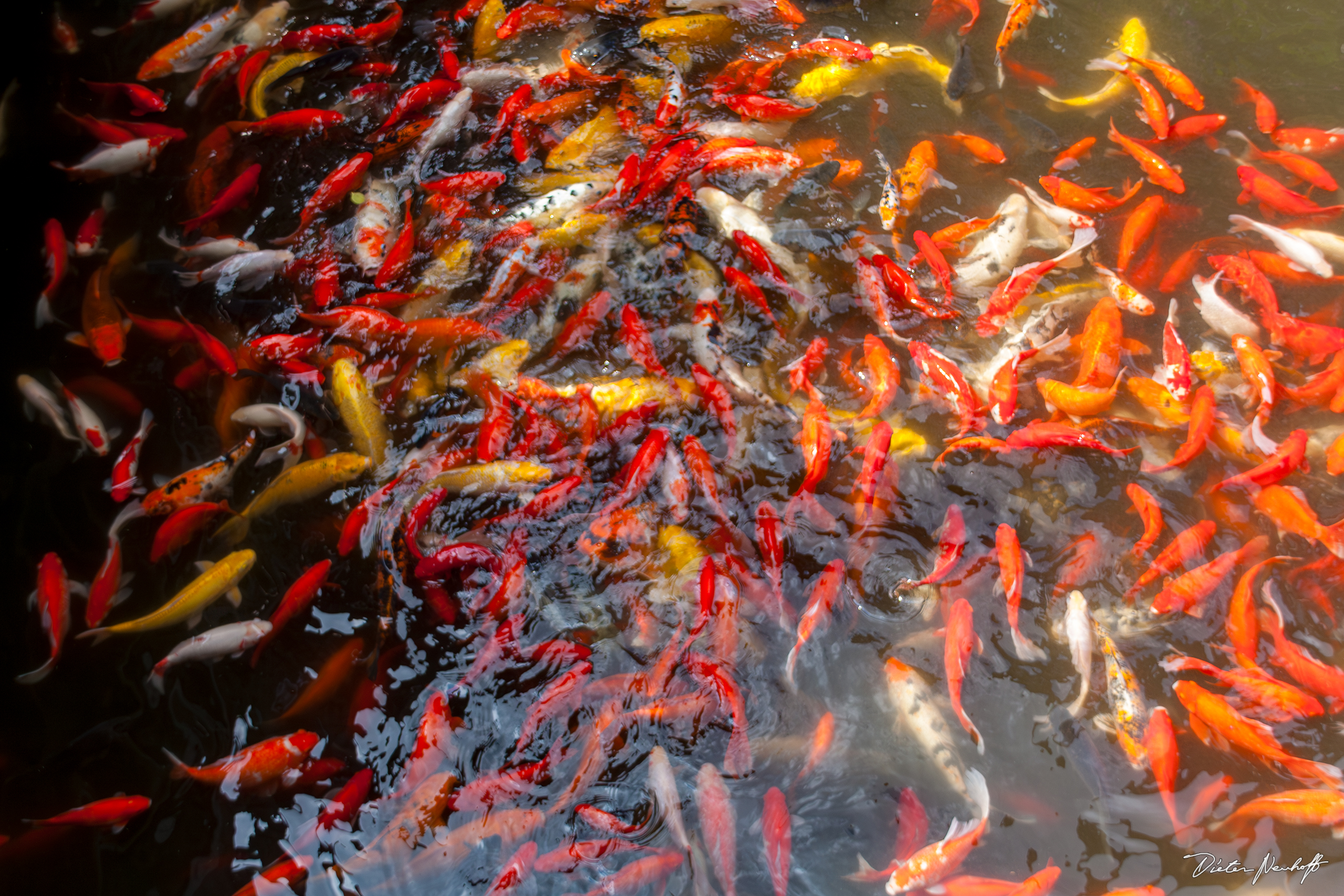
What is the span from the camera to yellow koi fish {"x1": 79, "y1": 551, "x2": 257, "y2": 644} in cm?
253

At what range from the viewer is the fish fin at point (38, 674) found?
8.00 ft

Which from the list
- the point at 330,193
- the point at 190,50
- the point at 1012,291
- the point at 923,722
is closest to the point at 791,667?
the point at 923,722

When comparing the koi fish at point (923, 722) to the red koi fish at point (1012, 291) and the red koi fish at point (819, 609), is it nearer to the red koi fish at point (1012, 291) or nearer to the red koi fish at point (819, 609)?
the red koi fish at point (819, 609)

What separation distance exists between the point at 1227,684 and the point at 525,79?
4199 millimetres

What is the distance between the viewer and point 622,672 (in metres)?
2.43

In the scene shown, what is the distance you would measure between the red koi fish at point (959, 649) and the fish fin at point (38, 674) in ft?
9.80

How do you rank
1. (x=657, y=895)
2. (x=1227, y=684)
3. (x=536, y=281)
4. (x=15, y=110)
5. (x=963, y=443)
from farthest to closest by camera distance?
(x=15, y=110) < (x=536, y=281) < (x=963, y=443) < (x=1227, y=684) < (x=657, y=895)

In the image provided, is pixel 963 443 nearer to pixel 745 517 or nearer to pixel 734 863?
pixel 745 517

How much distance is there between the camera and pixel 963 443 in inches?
111

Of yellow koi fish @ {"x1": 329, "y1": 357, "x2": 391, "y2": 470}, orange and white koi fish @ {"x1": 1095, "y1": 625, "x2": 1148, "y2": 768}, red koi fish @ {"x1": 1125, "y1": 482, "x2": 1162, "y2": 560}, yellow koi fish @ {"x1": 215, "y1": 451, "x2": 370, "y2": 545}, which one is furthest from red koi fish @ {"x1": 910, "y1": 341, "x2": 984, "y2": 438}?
yellow koi fish @ {"x1": 215, "y1": 451, "x2": 370, "y2": 545}

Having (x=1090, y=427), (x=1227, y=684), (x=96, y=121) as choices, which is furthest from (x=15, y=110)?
(x=1227, y=684)

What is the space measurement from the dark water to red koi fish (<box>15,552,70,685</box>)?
0.03 m

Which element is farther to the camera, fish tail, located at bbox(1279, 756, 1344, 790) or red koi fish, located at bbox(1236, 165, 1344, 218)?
red koi fish, located at bbox(1236, 165, 1344, 218)
